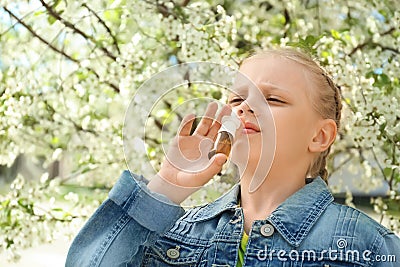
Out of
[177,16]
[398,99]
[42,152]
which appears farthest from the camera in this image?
[42,152]

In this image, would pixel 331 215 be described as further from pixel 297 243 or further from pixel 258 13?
pixel 258 13

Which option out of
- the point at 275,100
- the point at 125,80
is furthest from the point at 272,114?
the point at 125,80

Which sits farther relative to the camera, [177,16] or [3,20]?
[3,20]

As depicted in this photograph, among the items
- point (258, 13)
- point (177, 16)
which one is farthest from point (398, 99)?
point (258, 13)

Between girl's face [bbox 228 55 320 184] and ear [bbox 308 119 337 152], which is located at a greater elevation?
girl's face [bbox 228 55 320 184]

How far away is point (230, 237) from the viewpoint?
814 mm

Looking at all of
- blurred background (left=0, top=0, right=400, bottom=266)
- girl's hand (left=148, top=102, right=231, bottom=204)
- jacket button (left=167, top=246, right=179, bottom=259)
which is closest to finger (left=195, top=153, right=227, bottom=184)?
girl's hand (left=148, top=102, right=231, bottom=204)

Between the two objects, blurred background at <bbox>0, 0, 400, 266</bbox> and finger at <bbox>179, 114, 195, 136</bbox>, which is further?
blurred background at <bbox>0, 0, 400, 266</bbox>

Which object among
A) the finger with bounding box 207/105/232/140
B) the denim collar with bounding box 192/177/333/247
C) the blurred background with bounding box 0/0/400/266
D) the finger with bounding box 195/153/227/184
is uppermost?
the finger with bounding box 207/105/232/140

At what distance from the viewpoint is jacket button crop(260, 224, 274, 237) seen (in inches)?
31.7

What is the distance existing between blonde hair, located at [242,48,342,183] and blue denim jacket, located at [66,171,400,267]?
0.06 meters

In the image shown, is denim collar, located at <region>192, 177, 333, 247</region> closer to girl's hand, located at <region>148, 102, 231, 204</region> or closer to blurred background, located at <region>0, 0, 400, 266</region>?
girl's hand, located at <region>148, 102, 231, 204</region>

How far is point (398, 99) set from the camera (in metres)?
1.27

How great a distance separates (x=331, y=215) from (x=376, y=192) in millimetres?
1078
